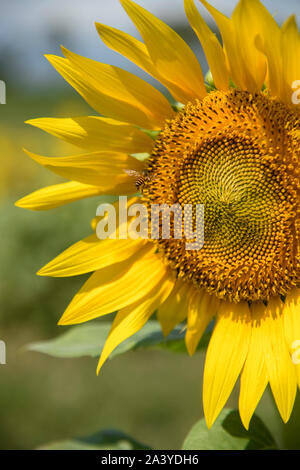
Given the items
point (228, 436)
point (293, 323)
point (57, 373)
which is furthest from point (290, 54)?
point (57, 373)

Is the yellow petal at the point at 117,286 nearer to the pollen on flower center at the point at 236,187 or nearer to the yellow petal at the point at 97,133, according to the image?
the pollen on flower center at the point at 236,187

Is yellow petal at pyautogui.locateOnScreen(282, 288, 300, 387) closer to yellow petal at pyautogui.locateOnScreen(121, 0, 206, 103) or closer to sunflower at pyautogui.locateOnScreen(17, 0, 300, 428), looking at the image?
sunflower at pyautogui.locateOnScreen(17, 0, 300, 428)

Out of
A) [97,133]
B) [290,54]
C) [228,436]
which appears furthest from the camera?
[228,436]

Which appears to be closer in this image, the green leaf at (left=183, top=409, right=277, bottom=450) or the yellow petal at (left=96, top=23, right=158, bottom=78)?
the yellow petal at (left=96, top=23, right=158, bottom=78)

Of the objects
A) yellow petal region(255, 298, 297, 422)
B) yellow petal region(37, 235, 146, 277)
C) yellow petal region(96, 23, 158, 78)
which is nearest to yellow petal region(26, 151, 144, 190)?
yellow petal region(37, 235, 146, 277)

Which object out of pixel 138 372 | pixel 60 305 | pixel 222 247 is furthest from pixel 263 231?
pixel 60 305

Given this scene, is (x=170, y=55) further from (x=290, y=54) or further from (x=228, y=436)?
(x=228, y=436)

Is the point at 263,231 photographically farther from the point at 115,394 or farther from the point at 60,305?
the point at 60,305
